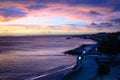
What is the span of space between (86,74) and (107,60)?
11237 mm

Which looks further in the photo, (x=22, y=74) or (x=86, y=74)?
(x=22, y=74)

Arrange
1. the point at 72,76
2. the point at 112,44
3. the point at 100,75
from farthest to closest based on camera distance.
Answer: the point at 112,44 → the point at 72,76 → the point at 100,75

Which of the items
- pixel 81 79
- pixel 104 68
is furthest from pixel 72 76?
pixel 104 68

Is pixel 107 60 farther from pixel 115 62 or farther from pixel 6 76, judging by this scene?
pixel 6 76

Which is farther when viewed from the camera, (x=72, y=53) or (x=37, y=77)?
(x=72, y=53)

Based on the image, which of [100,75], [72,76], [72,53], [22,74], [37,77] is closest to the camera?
[100,75]

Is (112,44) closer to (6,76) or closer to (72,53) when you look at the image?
(6,76)

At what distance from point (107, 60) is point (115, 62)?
1.55 m

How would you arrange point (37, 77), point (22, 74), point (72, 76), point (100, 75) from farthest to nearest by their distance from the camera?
point (22, 74) < point (37, 77) < point (72, 76) < point (100, 75)

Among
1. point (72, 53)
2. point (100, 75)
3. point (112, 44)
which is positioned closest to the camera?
point (100, 75)

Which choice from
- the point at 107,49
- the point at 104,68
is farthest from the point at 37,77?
the point at 107,49

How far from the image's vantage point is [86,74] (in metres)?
31.7

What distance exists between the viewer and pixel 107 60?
138 feet

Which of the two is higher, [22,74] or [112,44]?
[112,44]
